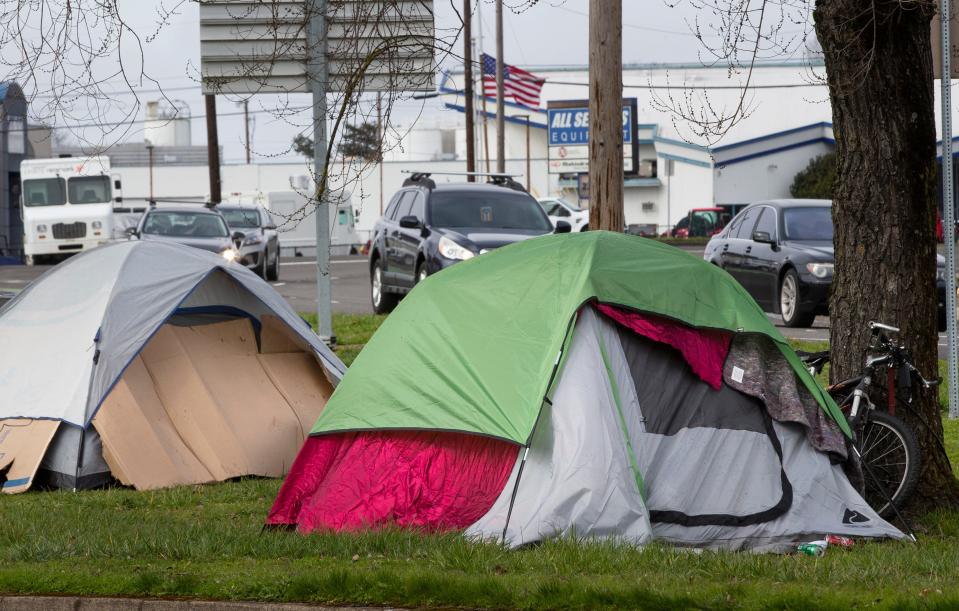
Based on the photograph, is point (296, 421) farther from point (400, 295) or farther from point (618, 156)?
point (400, 295)

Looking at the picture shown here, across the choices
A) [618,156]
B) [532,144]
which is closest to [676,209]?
[532,144]

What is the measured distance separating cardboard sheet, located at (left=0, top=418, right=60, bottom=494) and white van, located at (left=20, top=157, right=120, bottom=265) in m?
28.6

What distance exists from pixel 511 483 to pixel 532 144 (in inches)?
2503

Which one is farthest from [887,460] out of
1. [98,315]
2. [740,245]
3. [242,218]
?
[242,218]

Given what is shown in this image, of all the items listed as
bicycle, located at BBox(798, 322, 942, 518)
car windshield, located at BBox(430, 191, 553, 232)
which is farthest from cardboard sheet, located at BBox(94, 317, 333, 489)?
car windshield, located at BBox(430, 191, 553, 232)

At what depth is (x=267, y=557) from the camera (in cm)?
657

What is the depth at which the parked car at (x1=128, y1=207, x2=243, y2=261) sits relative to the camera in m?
25.9

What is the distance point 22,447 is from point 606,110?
507cm

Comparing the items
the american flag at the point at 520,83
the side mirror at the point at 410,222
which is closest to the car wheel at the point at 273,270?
the side mirror at the point at 410,222

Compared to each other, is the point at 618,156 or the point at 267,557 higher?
the point at 618,156

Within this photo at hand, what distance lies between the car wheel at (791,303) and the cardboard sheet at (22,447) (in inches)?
381

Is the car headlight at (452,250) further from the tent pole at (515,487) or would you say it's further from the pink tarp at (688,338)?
the tent pole at (515,487)

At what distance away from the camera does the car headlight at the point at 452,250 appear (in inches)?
667

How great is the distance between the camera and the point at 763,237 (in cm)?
1661
